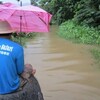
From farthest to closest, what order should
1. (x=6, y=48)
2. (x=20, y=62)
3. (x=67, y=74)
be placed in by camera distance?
(x=67, y=74)
(x=20, y=62)
(x=6, y=48)

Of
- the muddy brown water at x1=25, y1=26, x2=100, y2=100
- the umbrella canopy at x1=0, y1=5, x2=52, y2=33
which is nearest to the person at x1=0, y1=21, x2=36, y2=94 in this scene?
the umbrella canopy at x1=0, y1=5, x2=52, y2=33

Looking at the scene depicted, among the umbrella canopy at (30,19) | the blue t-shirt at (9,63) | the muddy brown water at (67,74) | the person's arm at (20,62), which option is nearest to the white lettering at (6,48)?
the blue t-shirt at (9,63)

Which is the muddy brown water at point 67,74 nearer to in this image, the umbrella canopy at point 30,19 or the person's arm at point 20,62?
the umbrella canopy at point 30,19

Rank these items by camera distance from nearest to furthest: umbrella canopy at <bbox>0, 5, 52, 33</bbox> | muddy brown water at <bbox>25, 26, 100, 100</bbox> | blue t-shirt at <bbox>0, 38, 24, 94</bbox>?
blue t-shirt at <bbox>0, 38, 24, 94</bbox>
umbrella canopy at <bbox>0, 5, 52, 33</bbox>
muddy brown water at <bbox>25, 26, 100, 100</bbox>

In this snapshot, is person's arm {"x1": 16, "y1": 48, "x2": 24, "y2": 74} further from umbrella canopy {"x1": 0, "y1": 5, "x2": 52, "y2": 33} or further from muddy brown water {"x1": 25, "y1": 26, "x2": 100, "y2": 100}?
muddy brown water {"x1": 25, "y1": 26, "x2": 100, "y2": 100}

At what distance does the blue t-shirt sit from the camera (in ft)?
11.5

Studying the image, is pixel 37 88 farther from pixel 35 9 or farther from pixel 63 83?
pixel 63 83

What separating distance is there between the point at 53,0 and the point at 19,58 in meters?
26.4

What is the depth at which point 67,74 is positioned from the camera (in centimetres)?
877

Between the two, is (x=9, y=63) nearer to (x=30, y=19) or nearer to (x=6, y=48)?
(x=6, y=48)

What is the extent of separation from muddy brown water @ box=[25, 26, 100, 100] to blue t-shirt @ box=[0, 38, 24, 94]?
124 inches

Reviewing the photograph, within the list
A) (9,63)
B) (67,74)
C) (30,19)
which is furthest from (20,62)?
(67,74)

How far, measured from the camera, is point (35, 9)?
459 cm

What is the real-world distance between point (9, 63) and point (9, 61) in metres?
0.02
